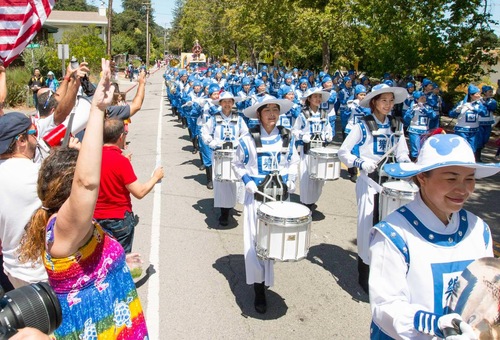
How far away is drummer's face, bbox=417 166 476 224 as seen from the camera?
237cm

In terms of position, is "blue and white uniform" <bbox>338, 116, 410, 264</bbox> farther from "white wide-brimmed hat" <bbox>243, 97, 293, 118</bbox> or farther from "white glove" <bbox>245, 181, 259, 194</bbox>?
"white glove" <bbox>245, 181, 259, 194</bbox>

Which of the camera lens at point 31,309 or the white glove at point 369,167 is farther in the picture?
the white glove at point 369,167

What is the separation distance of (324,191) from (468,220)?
745cm

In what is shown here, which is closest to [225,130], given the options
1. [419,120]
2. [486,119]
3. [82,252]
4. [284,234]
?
[284,234]

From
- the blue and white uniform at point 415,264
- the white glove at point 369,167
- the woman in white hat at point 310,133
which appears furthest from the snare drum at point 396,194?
the woman in white hat at point 310,133

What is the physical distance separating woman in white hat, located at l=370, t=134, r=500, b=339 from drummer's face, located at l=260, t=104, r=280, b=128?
2.81 metres

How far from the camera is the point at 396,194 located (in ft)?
15.4

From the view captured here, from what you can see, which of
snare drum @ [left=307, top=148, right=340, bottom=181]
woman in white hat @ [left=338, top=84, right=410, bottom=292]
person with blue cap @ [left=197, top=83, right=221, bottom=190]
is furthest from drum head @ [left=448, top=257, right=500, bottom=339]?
person with blue cap @ [left=197, top=83, right=221, bottom=190]

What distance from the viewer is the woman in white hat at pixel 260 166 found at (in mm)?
5035

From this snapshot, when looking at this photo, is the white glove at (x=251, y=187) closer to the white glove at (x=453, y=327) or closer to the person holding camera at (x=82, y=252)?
the person holding camera at (x=82, y=252)

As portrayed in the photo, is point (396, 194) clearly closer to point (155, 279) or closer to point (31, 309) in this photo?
point (155, 279)

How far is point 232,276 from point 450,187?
3944mm

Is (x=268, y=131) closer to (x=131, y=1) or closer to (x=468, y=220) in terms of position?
(x=468, y=220)

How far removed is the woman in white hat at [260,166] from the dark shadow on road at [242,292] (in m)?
0.10
